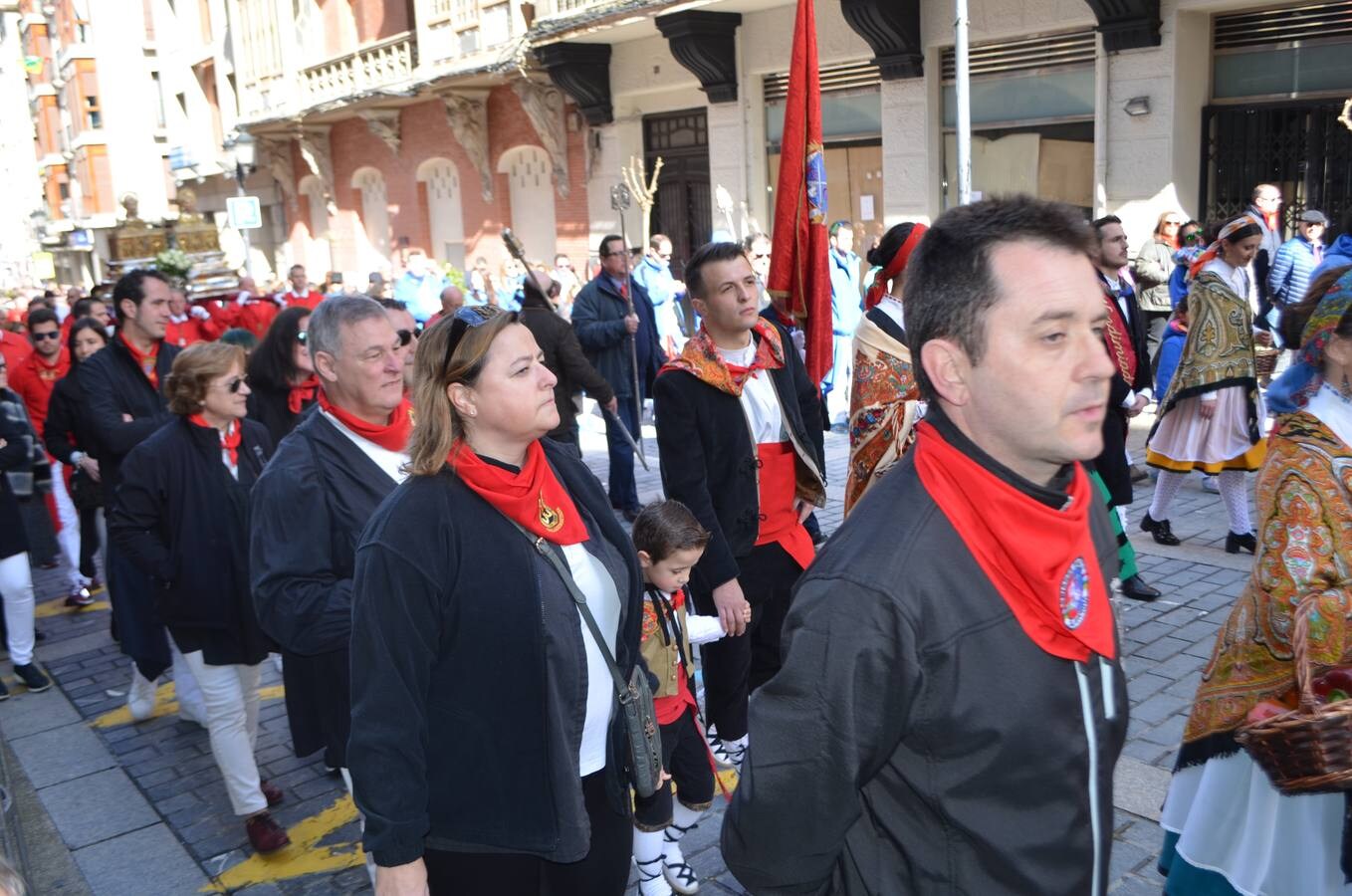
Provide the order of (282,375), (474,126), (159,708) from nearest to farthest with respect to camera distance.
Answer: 1. (282,375)
2. (159,708)
3. (474,126)

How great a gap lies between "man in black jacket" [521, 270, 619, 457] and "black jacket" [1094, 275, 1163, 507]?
11.0 feet

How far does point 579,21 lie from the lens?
17000 millimetres

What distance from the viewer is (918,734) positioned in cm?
162

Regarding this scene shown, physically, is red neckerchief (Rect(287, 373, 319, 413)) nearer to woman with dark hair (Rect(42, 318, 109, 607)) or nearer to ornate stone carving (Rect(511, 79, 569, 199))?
woman with dark hair (Rect(42, 318, 109, 607))

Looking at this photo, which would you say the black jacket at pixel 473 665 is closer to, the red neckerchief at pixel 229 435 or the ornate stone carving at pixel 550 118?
the red neckerchief at pixel 229 435

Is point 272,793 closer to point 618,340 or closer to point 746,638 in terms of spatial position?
point 746,638

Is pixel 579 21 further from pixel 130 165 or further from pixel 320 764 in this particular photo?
pixel 130 165

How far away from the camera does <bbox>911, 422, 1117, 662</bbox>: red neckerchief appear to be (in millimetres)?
1628

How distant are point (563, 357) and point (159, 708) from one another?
127 inches

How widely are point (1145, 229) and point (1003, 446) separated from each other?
11.5 m

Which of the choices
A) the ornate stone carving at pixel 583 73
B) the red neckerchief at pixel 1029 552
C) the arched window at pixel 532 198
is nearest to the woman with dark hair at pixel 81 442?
the red neckerchief at pixel 1029 552

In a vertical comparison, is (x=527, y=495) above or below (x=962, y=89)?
below

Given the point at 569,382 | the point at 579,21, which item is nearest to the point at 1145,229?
the point at 569,382

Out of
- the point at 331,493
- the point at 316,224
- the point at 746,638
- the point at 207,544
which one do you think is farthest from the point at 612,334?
the point at 316,224
